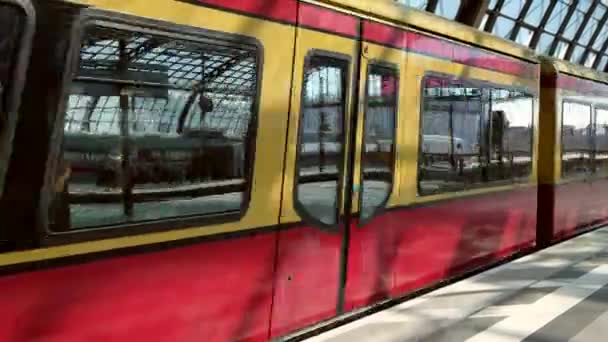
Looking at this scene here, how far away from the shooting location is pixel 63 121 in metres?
2.43

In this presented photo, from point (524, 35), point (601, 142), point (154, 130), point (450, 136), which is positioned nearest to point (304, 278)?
point (154, 130)

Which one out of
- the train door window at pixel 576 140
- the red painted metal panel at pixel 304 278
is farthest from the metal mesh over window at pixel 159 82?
the train door window at pixel 576 140

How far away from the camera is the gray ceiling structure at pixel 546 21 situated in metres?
17.3

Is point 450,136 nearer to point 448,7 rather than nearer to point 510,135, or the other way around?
point 510,135

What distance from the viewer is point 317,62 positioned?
374 cm

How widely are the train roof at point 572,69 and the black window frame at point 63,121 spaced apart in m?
5.18

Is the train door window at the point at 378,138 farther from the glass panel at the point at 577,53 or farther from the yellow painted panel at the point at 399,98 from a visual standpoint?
the glass panel at the point at 577,53

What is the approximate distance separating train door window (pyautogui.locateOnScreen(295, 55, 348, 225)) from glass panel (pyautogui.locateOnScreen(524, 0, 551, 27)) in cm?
1954

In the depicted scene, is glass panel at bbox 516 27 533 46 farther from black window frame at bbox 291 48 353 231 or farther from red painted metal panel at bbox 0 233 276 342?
red painted metal panel at bbox 0 233 276 342

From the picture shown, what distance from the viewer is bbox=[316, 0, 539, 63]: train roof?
13.4 ft

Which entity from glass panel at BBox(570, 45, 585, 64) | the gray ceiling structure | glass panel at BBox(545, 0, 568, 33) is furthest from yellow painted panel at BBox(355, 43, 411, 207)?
glass panel at BBox(570, 45, 585, 64)

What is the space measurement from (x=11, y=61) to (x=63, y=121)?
30 cm

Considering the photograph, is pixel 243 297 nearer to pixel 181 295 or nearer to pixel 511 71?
pixel 181 295

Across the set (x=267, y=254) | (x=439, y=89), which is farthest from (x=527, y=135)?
(x=267, y=254)
